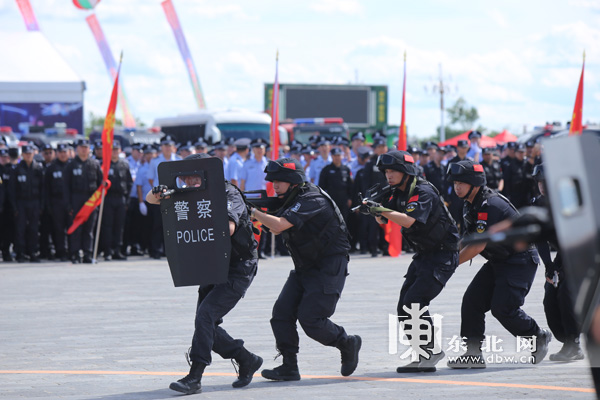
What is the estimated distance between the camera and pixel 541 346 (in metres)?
8.12

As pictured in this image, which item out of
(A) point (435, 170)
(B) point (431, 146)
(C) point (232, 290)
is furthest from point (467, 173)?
(B) point (431, 146)

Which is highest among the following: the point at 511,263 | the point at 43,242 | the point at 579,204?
the point at 579,204

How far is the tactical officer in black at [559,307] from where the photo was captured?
8195 mm

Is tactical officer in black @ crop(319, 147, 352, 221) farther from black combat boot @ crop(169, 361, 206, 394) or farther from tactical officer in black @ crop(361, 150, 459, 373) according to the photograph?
black combat boot @ crop(169, 361, 206, 394)

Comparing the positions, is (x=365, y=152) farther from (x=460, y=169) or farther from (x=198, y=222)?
(x=198, y=222)

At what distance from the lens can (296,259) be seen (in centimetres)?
765

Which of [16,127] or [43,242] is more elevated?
[16,127]

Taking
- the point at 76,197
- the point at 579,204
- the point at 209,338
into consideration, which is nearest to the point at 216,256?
the point at 209,338

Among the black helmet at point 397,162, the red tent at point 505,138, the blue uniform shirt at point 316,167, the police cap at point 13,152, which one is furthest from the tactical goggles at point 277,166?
the red tent at point 505,138

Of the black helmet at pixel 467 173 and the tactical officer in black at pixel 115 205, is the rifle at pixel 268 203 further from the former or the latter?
the tactical officer in black at pixel 115 205

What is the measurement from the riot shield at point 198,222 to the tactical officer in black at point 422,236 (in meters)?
1.47

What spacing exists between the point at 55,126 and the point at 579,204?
84.8ft

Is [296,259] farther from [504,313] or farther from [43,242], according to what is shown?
[43,242]

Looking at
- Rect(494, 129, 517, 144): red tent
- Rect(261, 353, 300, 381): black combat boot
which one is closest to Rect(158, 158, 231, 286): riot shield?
Rect(261, 353, 300, 381): black combat boot
